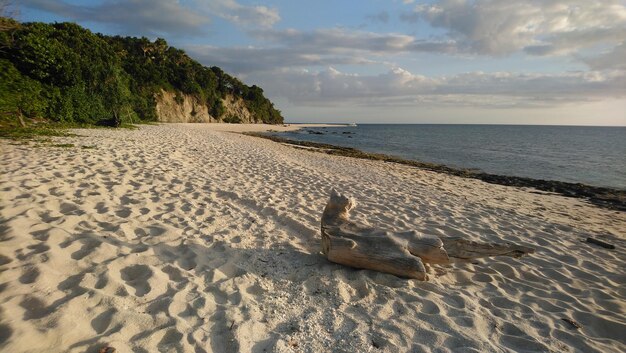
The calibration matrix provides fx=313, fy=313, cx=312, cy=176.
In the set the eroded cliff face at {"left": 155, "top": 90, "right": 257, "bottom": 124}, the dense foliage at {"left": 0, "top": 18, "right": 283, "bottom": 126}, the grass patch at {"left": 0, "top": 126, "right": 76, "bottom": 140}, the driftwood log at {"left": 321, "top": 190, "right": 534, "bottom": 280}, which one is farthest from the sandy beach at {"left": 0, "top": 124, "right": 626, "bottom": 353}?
the eroded cliff face at {"left": 155, "top": 90, "right": 257, "bottom": 124}

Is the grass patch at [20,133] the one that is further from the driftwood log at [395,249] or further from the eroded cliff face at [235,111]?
the eroded cliff face at [235,111]

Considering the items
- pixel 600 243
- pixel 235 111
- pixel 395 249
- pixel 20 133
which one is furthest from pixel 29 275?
pixel 235 111

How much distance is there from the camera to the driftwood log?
4.17m

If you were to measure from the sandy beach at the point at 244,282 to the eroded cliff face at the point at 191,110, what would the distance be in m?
42.6

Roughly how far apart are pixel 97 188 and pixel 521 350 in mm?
7208

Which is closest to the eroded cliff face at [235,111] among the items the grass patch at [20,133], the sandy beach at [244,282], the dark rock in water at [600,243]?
the grass patch at [20,133]

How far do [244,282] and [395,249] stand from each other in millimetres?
2028

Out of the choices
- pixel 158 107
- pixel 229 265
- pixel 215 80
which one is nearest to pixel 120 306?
pixel 229 265

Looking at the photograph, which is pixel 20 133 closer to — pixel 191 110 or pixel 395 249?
pixel 395 249

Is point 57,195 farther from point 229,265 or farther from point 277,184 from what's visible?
point 277,184

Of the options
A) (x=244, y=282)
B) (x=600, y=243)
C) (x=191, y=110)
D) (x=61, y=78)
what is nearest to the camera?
(x=244, y=282)

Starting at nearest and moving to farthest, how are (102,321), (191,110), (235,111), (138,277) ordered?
(102,321), (138,277), (191,110), (235,111)

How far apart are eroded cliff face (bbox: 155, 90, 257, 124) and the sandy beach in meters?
42.6

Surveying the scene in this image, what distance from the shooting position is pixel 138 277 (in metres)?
3.51
